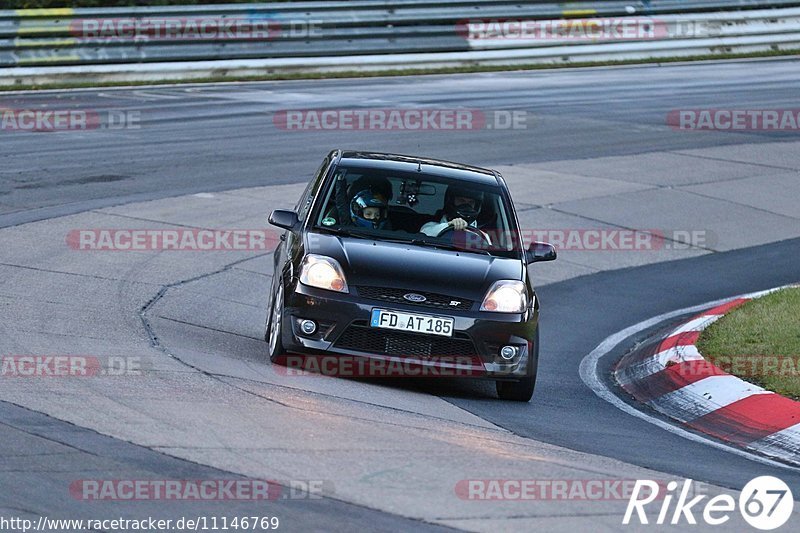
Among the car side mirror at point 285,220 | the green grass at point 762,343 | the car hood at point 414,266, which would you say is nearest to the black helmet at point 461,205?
the car hood at point 414,266

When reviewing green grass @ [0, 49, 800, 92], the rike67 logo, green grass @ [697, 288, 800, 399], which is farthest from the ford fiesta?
green grass @ [0, 49, 800, 92]

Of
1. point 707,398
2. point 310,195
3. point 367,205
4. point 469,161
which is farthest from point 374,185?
point 469,161

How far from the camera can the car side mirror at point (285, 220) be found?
399 inches

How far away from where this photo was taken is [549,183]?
60.1ft

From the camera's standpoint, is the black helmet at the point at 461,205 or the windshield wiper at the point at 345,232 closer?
the windshield wiper at the point at 345,232

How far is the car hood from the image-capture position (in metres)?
9.09

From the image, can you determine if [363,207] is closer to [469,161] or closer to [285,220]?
[285,220]

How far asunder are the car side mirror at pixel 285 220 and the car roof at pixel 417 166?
60 centimetres

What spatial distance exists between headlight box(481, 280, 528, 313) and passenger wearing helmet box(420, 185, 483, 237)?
84cm

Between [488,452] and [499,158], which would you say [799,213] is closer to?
[499,158]

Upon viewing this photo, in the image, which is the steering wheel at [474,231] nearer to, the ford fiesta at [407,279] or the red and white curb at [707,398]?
the ford fiesta at [407,279]

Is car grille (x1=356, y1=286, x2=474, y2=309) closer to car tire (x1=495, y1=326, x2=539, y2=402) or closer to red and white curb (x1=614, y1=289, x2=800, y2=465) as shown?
car tire (x1=495, y1=326, x2=539, y2=402)

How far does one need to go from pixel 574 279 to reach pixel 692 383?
4509mm

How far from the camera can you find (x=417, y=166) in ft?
34.4
